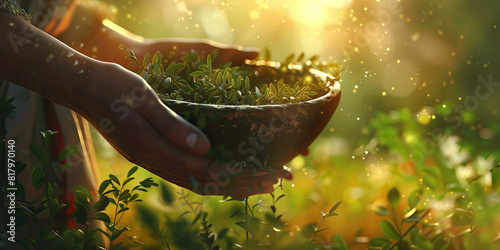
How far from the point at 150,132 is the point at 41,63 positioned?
171 mm

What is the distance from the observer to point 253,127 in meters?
0.54

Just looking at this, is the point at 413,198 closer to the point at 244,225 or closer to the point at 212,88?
the point at 244,225

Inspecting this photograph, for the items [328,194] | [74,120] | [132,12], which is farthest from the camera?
[132,12]

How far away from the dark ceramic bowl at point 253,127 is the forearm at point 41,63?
12cm

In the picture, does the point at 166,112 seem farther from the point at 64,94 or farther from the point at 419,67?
the point at 419,67

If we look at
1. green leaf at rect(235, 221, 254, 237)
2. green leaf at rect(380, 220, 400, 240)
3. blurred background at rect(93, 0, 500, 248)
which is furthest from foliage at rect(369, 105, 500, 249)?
blurred background at rect(93, 0, 500, 248)

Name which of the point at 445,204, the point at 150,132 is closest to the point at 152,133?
the point at 150,132

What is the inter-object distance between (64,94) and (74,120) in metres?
0.28

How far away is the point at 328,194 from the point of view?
0.95 meters

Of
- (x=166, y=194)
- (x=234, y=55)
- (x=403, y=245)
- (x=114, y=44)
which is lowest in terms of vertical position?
(x=403, y=245)

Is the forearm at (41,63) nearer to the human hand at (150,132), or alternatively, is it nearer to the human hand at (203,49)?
the human hand at (150,132)

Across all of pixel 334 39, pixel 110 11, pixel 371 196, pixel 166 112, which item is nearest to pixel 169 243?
pixel 166 112

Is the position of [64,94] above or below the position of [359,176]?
above

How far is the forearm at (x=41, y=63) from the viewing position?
1.82 feet
